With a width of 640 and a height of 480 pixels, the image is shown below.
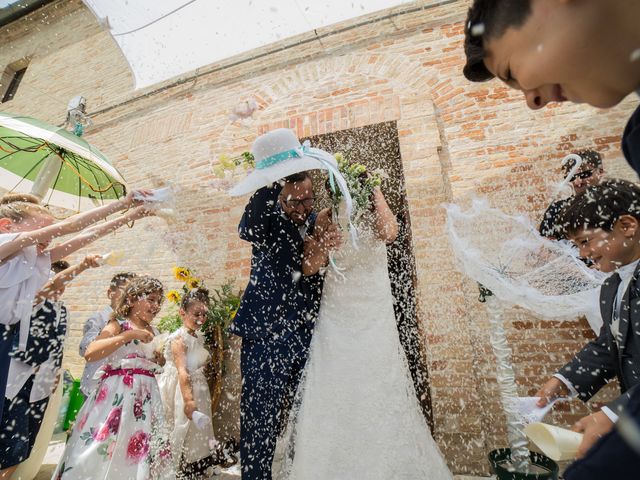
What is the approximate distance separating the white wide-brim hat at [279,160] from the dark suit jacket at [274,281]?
203 millimetres

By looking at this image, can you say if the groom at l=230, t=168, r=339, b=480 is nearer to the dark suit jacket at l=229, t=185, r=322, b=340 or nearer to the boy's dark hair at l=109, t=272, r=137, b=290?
the dark suit jacket at l=229, t=185, r=322, b=340

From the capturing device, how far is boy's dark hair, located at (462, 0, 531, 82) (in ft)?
2.54

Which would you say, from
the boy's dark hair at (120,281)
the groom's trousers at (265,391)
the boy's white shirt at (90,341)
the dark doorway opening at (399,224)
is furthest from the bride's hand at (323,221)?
the boy's dark hair at (120,281)

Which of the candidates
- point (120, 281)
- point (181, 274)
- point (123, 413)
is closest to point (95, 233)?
point (123, 413)

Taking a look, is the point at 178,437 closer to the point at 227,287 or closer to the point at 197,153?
the point at 227,287

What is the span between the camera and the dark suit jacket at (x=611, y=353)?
4.87ft

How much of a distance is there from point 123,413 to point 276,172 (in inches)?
77.2

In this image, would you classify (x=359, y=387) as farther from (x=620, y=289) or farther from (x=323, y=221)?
(x=620, y=289)

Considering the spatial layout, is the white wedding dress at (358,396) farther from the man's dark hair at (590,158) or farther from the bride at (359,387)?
the man's dark hair at (590,158)

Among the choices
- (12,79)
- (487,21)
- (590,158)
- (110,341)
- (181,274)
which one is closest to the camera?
(487,21)

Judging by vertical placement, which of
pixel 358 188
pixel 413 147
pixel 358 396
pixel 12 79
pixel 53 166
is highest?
pixel 12 79

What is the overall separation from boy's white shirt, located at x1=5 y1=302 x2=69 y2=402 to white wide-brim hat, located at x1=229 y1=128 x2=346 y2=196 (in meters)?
1.81

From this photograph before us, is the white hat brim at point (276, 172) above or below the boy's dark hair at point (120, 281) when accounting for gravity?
above

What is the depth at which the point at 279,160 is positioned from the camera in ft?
7.86
